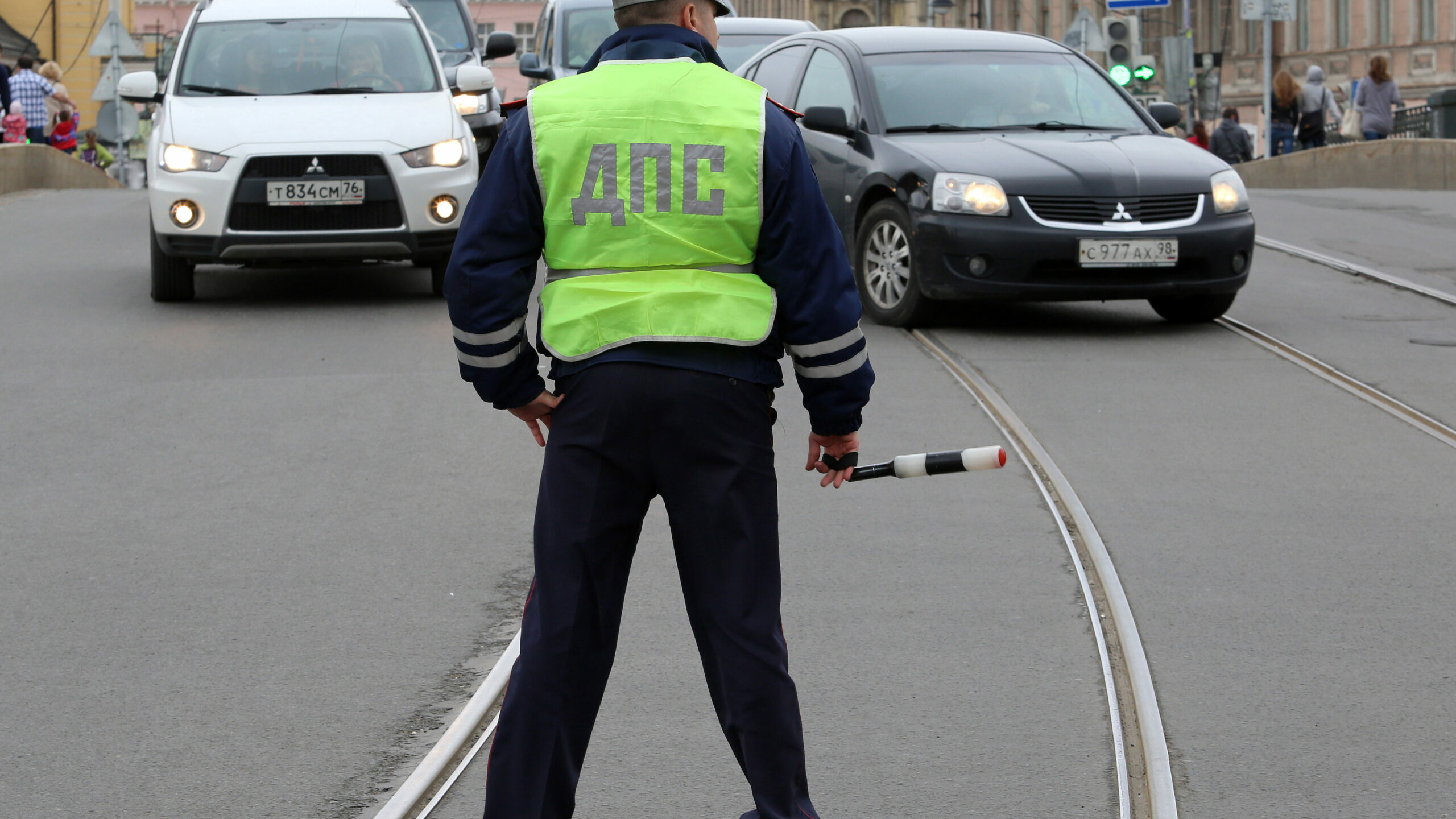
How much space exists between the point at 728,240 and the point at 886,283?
25.5 feet

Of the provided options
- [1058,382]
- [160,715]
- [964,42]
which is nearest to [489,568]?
[160,715]

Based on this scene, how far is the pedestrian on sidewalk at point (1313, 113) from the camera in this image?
3042 centimetres

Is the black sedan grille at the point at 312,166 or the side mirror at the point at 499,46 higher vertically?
the side mirror at the point at 499,46

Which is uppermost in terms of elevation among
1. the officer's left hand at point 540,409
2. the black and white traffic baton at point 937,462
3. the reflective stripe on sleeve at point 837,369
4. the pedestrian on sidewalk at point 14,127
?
the pedestrian on sidewalk at point 14,127

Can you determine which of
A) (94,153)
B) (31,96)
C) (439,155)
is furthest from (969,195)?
(94,153)

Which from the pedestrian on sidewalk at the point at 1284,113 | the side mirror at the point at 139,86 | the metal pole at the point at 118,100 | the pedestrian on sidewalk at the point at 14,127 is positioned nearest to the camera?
the side mirror at the point at 139,86

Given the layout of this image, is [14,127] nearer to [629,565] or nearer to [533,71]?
[533,71]

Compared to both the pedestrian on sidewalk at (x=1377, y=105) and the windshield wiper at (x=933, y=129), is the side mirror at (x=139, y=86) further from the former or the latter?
the pedestrian on sidewalk at (x=1377, y=105)

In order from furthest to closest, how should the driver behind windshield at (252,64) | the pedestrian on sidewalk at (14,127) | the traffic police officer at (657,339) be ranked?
the pedestrian on sidewalk at (14,127)
the driver behind windshield at (252,64)
the traffic police officer at (657,339)

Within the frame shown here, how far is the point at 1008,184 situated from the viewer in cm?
1025

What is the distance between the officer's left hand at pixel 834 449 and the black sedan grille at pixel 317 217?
8.08 m

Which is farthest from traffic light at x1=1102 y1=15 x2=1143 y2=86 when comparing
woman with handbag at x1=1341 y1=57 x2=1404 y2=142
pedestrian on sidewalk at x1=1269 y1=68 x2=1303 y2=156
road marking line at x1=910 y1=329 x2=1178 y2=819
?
road marking line at x1=910 y1=329 x2=1178 y2=819

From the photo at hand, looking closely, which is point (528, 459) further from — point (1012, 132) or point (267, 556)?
point (1012, 132)

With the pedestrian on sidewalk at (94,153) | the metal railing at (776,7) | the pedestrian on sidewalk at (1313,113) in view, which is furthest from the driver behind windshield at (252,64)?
the metal railing at (776,7)
